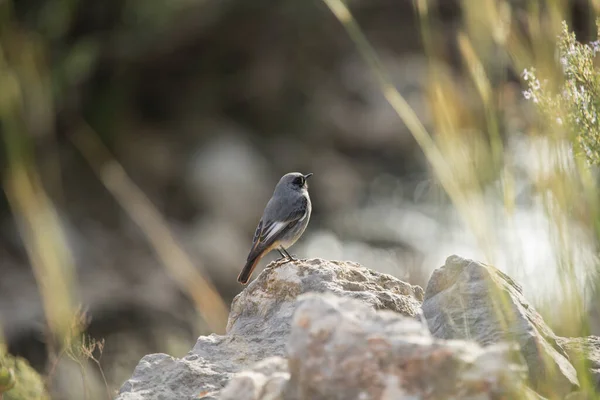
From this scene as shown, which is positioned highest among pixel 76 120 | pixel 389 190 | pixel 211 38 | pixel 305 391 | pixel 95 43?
pixel 211 38

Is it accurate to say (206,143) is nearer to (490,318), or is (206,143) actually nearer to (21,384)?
(21,384)

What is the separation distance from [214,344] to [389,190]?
33.8 ft

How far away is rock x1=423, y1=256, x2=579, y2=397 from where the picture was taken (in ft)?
10.6

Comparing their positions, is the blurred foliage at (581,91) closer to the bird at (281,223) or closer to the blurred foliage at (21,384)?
the blurred foliage at (21,384)

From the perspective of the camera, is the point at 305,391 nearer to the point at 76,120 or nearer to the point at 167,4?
the point at 76,120

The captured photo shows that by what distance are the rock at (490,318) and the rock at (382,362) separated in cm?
41

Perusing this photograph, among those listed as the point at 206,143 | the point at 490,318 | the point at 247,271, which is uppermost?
the point at 206,143

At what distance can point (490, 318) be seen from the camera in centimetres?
344

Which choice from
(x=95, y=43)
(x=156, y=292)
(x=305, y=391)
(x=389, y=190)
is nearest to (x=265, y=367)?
(x=305, y=391)

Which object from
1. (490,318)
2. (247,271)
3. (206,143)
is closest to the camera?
(490,318)

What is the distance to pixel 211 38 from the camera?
16.5m

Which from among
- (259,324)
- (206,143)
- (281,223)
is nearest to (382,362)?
(259,324)

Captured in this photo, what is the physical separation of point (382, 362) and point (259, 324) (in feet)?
5.09

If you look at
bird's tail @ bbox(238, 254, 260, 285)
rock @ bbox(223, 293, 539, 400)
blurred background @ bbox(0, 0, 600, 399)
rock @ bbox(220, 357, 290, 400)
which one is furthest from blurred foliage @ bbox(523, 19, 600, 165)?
blurred background @ bbox(0, 0, 600, 399)
